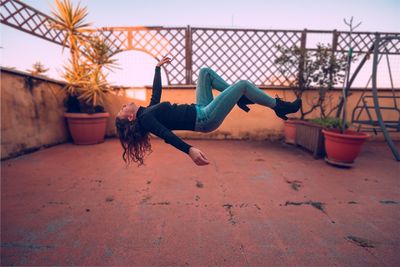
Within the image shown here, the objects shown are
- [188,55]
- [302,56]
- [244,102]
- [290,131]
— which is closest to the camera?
[244,102]

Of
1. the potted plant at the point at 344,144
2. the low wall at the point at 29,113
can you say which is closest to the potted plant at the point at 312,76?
the potted plant at the point at 344,144

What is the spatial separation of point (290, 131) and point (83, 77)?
431 centimetres

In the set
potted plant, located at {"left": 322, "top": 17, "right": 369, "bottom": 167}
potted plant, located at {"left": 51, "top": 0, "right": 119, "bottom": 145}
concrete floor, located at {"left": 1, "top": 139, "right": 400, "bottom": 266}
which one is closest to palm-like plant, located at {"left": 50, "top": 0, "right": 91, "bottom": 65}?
potted plant, located at {"left": 51, "top": 0, "right": 119, "bottom": 145}

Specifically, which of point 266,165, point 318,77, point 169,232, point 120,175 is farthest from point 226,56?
point 169,232

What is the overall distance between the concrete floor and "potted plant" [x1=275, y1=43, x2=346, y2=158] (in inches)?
22.9

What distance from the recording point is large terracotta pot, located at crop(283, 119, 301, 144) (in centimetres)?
485

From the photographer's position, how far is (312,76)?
14.8 feet

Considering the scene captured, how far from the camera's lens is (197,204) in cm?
224

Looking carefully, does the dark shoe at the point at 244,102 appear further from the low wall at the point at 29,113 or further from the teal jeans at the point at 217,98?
the low wall at the point at 29,113

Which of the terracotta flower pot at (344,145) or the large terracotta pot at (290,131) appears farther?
the large terracotta pot at (290,131)

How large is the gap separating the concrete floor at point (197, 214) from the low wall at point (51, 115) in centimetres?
48

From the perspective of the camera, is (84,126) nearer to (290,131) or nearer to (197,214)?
(197,214)

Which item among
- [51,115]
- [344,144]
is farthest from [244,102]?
[51,115]

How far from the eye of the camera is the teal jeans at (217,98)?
5.85 feet
